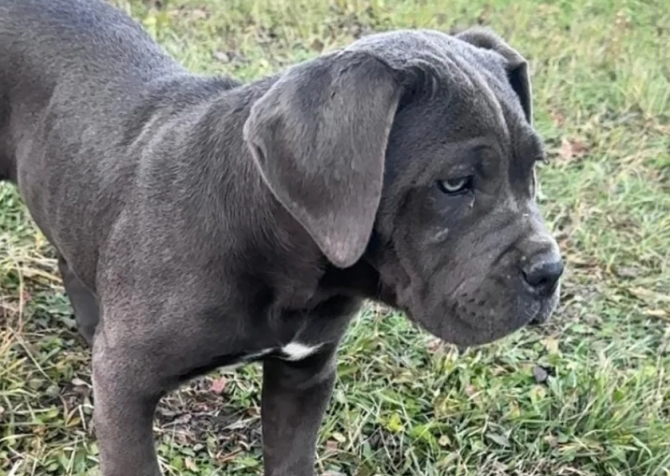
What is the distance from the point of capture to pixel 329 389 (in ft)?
9.80

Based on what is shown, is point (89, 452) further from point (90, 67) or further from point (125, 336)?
point (90, 67)

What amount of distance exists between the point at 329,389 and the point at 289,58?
9.24 ft

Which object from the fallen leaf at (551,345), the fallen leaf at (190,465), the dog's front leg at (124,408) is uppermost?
the dog's front leg at (124,408)

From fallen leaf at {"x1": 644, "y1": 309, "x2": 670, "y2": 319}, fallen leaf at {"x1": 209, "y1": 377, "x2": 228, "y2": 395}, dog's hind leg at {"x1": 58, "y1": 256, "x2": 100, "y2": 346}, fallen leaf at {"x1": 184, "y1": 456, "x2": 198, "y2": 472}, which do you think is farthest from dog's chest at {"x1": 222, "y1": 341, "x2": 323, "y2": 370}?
fallen leaf at {"x1": 644, "y1": 309, "x2": 670, "y2": 319}

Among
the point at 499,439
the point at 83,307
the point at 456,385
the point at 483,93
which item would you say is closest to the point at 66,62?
the point at 83,307

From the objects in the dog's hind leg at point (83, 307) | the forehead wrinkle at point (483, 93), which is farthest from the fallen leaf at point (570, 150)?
the forehead wrinkle at point (483, 93)

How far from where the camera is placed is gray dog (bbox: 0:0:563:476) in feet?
7.18

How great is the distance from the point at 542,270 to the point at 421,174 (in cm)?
33

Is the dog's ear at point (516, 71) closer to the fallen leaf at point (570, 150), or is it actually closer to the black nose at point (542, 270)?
the black nose at point (542, 270)

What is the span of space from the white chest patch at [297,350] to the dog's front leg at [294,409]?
0.10 meters

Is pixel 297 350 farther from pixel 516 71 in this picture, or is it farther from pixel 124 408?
pixel 516 71

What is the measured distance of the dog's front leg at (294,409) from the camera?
2.90 metres

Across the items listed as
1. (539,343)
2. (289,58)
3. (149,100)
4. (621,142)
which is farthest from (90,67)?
(621,142)

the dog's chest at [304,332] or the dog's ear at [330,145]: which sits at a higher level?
the dog's ear at [330,145]
